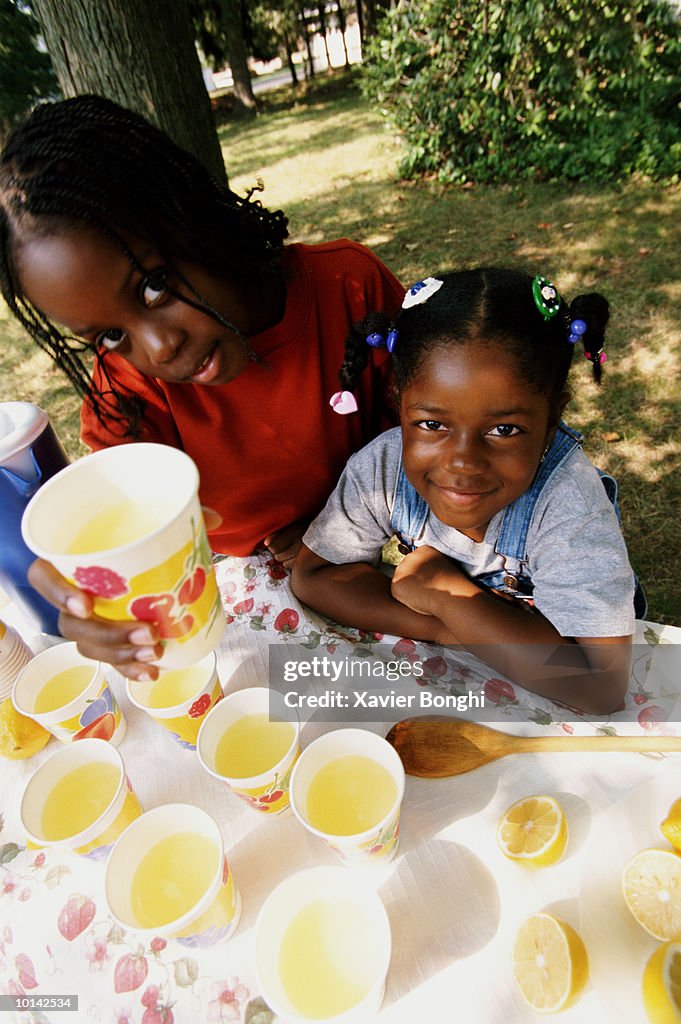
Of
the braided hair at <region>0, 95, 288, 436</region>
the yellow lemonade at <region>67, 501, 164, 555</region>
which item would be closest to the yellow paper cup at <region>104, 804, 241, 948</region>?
the yellow lemonade at <region>67, 501, 164, 555</region>

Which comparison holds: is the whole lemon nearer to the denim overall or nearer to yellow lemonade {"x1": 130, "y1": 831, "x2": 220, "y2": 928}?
yellow lemonade {"x1": 130, "y1": 831, "x2": 220, "y2": 928}

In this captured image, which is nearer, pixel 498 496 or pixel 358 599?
pixel 498 496

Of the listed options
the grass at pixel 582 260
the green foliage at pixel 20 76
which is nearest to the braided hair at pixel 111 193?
the grass at pixel 582 260

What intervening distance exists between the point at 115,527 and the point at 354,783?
2.10 feet

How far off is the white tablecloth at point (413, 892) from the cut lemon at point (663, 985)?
2cm

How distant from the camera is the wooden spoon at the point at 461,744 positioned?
1128 mm

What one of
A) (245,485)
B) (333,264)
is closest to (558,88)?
(333,264)

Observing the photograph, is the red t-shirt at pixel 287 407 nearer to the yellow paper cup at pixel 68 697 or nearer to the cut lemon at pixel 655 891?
the yellow paper cup at pixel 68 697

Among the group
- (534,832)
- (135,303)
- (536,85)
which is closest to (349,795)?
(534,832)

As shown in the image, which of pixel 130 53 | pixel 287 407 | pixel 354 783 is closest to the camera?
pixel 354 783

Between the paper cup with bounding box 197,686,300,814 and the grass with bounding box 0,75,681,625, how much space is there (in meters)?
2.04

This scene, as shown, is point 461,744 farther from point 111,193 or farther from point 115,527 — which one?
point 111,193

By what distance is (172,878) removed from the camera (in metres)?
1.05

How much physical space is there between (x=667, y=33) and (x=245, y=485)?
20.4ft
